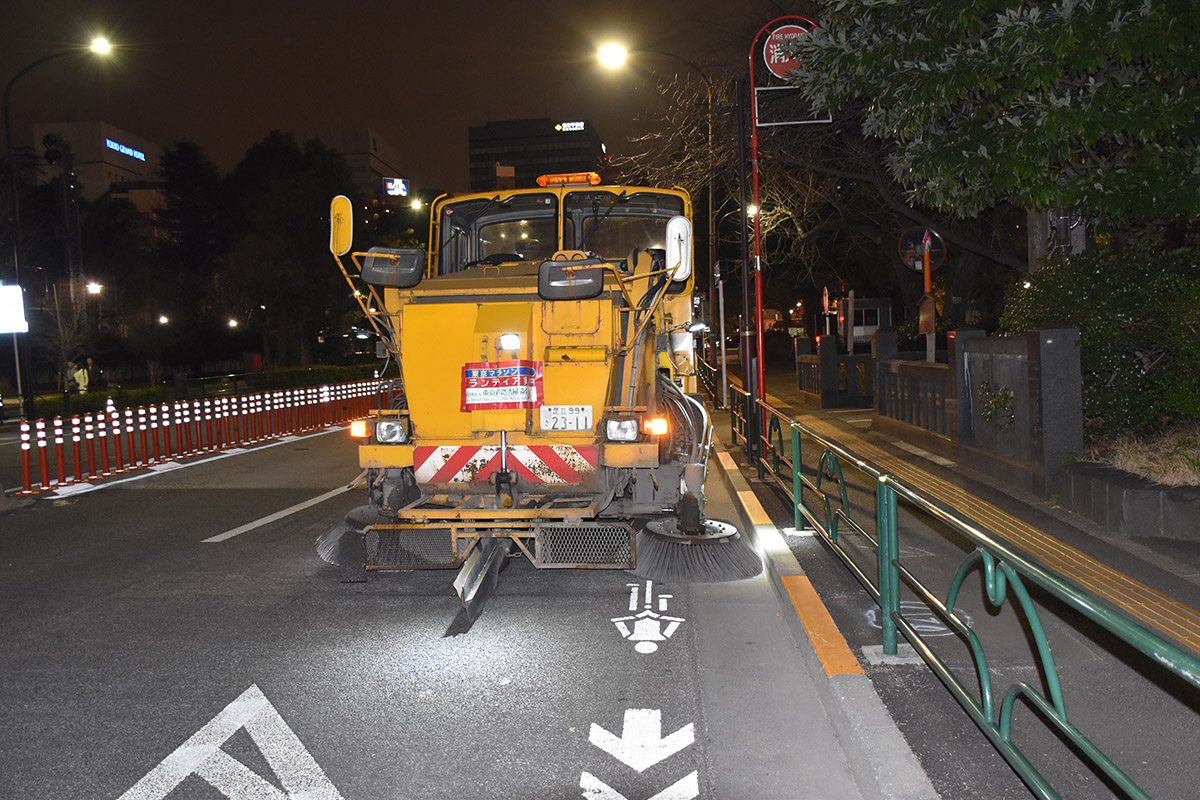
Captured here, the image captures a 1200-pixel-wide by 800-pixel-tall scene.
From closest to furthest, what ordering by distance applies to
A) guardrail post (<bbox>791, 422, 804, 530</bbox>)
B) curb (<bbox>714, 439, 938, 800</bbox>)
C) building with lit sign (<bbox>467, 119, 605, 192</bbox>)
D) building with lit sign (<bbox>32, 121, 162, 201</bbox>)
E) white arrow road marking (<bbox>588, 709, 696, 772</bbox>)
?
curb (<bbox>714, 439, 938, 800</bbox>) < white arrow road marking (<bbox>588, 709, 696, 772</bbox>) < guardrail post (<bbox>791, 422, 804, 530</bbox>) < building with lit sign (<bbox>32, 121, 162, 201</bbox>) < building with lit sign (<bbox>467, 119, 605, 192</bbox>)

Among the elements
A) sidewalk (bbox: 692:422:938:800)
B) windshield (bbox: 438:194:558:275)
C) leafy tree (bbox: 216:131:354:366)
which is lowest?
sidewalk (bbox: 692:422:938:800)

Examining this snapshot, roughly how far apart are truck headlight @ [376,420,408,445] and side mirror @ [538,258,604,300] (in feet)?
5.05

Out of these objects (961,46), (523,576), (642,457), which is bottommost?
(523,576)

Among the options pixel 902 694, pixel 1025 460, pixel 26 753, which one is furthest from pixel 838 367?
pixel 26 753

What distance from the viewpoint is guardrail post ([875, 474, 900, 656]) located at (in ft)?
15.2

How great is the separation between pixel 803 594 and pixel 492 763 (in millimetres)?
2604

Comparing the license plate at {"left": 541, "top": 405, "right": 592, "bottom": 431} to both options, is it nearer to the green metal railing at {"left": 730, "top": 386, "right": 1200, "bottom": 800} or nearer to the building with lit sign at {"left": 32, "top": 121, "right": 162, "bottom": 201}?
the green metal railing at {"left": 730, "top": 386, "right": 1200, "bottom": 800}

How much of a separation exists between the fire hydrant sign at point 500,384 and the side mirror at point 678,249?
124 cm

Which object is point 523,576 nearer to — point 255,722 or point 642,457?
point 642,457

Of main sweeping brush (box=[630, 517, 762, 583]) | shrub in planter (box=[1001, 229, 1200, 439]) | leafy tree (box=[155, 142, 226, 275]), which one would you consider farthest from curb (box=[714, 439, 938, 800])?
leafy tree (box=[155, 142, 226, 275])

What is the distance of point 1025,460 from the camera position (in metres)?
9.40

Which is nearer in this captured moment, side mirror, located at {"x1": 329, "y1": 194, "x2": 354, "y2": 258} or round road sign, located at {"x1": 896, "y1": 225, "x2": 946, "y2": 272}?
side mirror, located at {"x1": 329, "y1": 194, "x2": 354, "y2": 258}

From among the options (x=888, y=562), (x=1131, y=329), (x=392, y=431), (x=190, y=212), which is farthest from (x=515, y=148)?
(x=888, y=562)

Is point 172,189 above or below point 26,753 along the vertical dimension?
above
